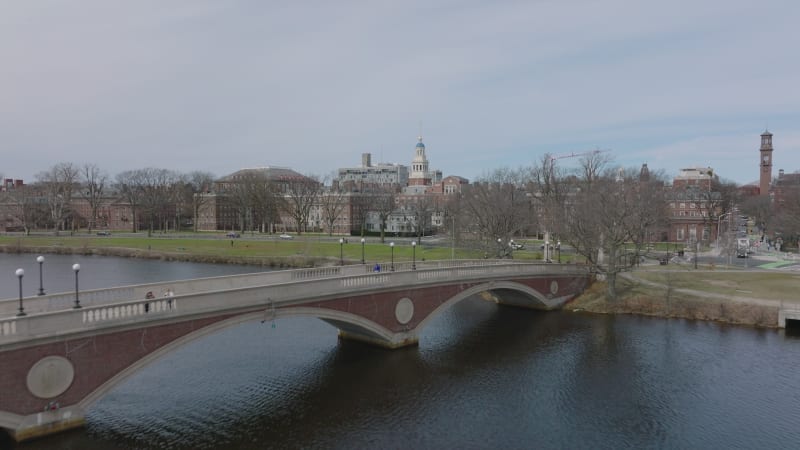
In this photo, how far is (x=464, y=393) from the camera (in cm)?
2672

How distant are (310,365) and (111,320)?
12.2 m

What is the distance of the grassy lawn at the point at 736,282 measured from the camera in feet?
143

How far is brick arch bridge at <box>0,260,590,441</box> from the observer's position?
1819 centimetres

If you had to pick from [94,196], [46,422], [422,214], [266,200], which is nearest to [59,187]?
[94,196]

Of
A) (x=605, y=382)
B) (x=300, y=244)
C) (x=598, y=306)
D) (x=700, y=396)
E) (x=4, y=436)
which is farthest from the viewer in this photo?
(x=300, y=244)

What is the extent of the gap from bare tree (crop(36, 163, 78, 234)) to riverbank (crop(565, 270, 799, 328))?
4283 inches

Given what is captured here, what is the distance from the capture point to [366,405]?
24.7m

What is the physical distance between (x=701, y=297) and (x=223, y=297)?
37.8m

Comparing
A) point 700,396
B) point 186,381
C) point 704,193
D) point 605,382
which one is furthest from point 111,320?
point 704,193

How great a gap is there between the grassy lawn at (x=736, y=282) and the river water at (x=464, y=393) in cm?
702

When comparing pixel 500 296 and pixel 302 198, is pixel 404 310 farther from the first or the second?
pixel 302 198

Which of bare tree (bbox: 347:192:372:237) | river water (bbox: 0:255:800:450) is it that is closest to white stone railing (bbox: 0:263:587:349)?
river water (bbox: 0:255:800:450)

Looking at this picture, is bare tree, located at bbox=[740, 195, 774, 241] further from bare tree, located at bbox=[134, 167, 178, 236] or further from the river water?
bare tree, located at bbox=[134, 167, 178, 236]

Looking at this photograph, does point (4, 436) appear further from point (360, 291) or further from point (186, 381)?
point (360, 291)
